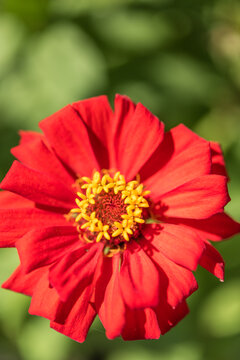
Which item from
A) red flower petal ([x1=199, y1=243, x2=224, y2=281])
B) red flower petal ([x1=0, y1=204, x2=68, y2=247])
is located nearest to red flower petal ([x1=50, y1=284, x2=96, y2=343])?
red flower petal ([x1=0, y1=204, x2=68, y2=247])

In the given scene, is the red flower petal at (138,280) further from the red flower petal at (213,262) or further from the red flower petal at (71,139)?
the red flower petal at (71,139)

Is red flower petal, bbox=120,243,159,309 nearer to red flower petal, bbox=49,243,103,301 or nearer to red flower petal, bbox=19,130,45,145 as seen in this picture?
red flower petal, bbox=49,243,103,301

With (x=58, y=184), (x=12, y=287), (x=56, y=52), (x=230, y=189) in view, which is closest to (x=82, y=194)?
(x=58, y=184)

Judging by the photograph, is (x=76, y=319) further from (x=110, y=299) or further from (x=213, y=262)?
(x=213, y=262)

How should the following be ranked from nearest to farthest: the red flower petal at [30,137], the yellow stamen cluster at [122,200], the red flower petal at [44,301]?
the red flower petal at [44,301]
the yellow stamen cluster at [122,200]
the red flower petal at [30,137]

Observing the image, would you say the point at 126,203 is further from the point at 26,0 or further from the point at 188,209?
the point at 26,0

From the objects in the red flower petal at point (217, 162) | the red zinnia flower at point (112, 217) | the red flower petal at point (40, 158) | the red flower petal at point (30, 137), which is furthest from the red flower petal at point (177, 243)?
the red flower petal at point (30, 137)
